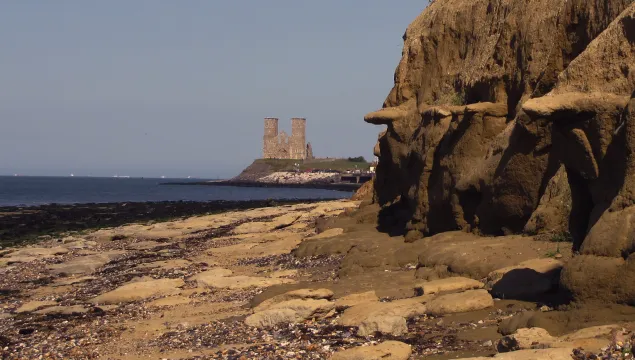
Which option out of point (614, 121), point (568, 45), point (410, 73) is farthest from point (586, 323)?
point (410, 73)

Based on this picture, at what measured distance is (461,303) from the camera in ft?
39.2

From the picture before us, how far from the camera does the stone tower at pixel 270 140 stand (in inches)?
6590

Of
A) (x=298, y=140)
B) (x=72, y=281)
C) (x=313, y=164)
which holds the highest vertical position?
(x=298, y=140)

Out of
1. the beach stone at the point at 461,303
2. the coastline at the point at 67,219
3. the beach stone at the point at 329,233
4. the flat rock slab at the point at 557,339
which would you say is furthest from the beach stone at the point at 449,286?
the coastline at the point at 67,219

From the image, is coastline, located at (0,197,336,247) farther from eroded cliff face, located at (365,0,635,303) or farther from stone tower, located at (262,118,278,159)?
stone tower, located at (262,118,278,159)

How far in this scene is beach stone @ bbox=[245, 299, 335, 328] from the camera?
1328 centimetres

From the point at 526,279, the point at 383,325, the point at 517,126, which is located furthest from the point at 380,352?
the point at 517,126

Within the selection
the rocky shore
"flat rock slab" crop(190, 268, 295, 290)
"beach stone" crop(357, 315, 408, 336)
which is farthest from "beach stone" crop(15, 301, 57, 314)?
"beach stone" crop(357, 315, 408, 336)

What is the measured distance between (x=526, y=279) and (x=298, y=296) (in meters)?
4.21

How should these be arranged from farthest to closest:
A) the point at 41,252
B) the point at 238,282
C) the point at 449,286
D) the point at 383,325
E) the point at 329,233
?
1. the point at 41,252
2. the point at 329,233
3. the point at 238,282
4. the point at 449,286
5. the point at 383,325

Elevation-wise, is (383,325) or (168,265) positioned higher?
(383,325)

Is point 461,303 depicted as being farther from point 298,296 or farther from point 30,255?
point 30,255

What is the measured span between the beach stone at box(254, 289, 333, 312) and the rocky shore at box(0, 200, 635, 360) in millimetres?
28

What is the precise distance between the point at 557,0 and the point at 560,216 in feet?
18.4
